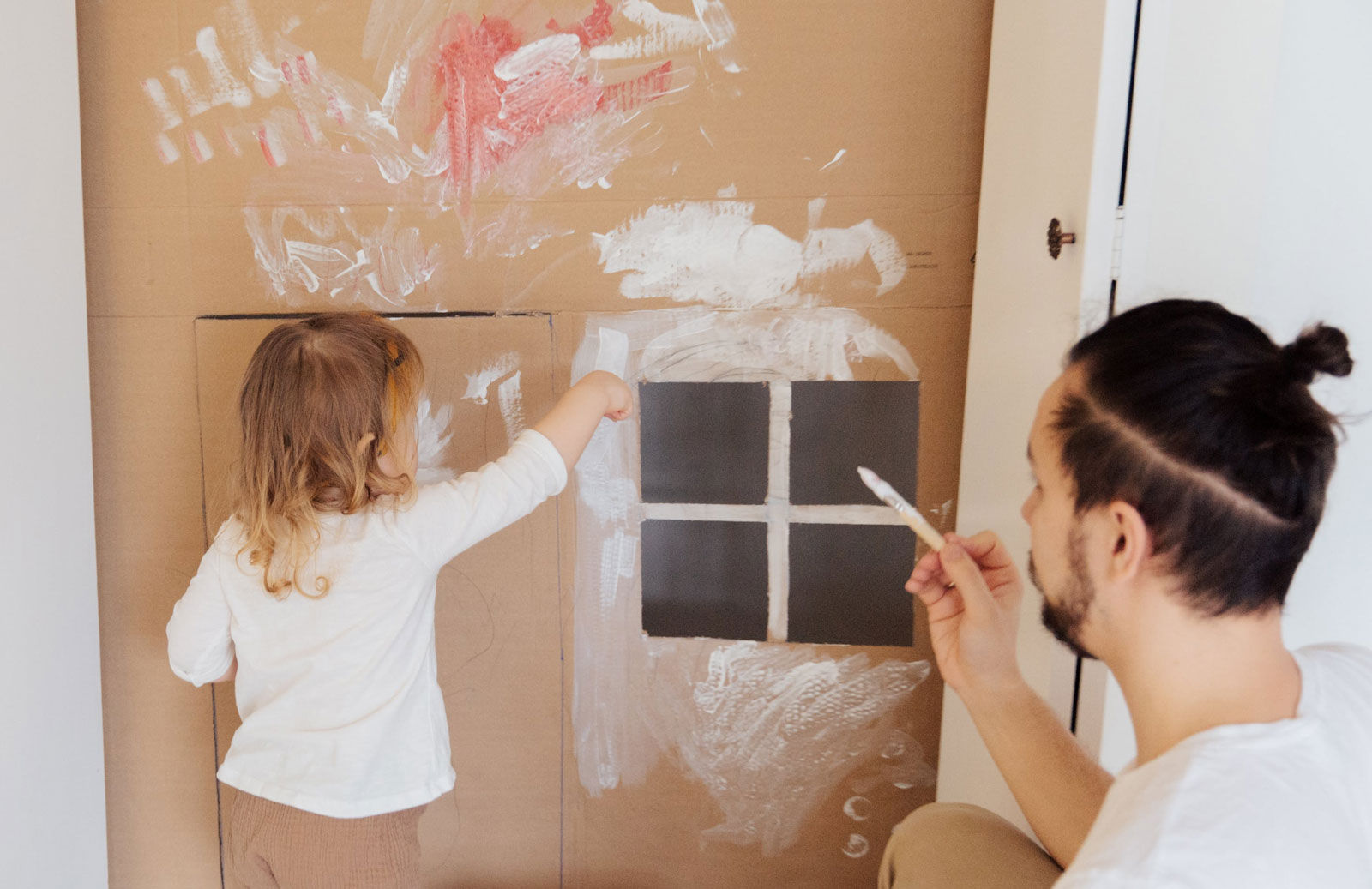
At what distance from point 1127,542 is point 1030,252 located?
460mm

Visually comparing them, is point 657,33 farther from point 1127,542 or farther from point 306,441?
point 1127,542

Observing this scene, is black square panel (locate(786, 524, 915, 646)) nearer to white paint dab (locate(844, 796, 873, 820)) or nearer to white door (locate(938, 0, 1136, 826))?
white door (locate(938, 0, 1136, 826))

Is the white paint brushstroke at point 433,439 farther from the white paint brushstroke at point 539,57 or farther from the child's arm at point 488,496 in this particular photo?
the white paint brushstroke at point 539,57

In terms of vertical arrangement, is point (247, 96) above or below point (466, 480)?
above

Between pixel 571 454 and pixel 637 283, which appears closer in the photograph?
pixel 571 454

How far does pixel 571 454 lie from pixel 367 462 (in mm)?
257

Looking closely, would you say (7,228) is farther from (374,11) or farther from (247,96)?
(374,11)

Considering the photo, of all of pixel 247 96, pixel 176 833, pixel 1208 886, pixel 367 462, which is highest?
pixel 247 96

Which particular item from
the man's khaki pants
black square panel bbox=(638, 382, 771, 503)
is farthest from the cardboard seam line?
the man's khaki pants

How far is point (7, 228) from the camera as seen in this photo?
115 cm

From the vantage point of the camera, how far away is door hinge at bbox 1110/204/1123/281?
81 centimetres

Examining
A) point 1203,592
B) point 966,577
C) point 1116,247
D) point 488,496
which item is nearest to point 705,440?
point 488,496

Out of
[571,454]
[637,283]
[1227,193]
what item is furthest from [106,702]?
[1227,193]

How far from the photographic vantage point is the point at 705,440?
4.09ft
